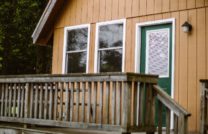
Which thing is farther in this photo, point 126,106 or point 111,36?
point 111,36

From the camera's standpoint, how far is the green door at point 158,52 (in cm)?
1138

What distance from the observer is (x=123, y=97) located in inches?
335

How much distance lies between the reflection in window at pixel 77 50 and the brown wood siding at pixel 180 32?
37 centimetres

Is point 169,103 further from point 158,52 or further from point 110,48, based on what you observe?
point 110,48

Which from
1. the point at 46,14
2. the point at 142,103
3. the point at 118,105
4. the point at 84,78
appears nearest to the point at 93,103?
the point at 84,78

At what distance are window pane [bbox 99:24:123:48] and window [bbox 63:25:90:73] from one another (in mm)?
569

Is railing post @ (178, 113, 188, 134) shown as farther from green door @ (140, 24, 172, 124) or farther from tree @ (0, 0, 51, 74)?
tree @ (0, 0, 51, 74)

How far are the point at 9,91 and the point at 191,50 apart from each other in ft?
15.7

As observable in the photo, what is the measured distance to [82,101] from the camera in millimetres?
9367

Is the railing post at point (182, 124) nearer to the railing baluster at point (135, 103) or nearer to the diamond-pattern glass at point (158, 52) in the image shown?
the railing baluster at point (135, 103)

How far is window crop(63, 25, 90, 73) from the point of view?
13.7m

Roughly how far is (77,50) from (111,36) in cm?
156

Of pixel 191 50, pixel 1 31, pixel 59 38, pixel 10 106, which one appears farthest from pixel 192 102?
pixel 1 31

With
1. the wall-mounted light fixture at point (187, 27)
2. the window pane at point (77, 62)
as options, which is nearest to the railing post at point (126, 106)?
the wall-mounted light fixture at point (187, 27)
